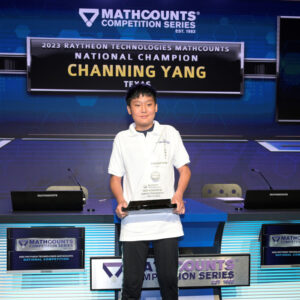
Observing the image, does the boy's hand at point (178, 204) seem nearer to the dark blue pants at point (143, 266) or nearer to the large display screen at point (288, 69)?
the dark blue pants at point (143, 266)

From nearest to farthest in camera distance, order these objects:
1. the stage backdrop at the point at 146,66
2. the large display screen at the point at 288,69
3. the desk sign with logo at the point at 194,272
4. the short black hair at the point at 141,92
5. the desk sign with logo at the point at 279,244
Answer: the short black hair at the point at 141,92, the desk sign with logo at the point at 194,272, the desk sign with logo at the point at 279,244, the stage backdrop at the point at 146,66, the large display screen at the point at 288,69

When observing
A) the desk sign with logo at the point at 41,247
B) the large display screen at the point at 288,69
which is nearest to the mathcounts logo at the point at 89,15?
the large display screen at the point at 288,69

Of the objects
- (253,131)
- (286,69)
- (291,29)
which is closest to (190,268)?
(253,131)

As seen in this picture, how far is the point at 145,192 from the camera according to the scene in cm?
207

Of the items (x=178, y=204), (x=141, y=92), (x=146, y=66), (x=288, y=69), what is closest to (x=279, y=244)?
(x=178, y=204)

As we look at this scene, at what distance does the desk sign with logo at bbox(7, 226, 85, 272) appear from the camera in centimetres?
226

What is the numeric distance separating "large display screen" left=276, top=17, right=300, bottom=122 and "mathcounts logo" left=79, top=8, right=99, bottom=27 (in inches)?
95.5

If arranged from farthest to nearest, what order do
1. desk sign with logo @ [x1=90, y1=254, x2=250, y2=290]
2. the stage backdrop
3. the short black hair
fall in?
the stage backdrop, desk sign with logo @ [x1=90, y1=254, x2=250, y2=290], the short black hair

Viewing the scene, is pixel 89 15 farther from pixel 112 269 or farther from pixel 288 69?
pixel 112 269

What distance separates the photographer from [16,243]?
88.9 inches

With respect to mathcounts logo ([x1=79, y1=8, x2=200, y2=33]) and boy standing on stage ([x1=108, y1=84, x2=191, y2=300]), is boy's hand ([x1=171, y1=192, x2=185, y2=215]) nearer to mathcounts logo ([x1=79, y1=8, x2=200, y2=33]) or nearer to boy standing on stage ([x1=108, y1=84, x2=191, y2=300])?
boy standing on stage ([x1=108, y1=84, x2=191, y2=300])

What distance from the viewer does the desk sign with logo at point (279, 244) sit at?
2.38 metres

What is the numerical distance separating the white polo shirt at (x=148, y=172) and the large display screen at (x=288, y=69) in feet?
10.0

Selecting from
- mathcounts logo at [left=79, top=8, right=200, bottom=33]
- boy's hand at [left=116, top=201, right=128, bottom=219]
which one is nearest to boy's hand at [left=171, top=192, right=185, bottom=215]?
boy's hand at [left=116, top=201, right=128, bottom=219]
